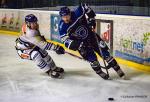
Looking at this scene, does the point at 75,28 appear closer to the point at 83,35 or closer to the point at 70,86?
the point at 83,35

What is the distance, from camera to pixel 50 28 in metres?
8.00

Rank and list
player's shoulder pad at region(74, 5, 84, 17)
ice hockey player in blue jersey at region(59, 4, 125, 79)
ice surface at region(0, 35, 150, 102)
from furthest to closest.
Answer: player's shoulder pad at region(74, 5, 84, 17)
ice hockey player in blue jersey at region(59, 4, 125, 79)
ice surface at region(0, 35, 150, 102)

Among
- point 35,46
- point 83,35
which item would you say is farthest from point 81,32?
point 35,46

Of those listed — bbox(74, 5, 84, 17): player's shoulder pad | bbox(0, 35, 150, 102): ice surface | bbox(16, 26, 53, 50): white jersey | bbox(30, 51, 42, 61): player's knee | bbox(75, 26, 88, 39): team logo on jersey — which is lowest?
bbox(0, 35, 150, 102): ice surface

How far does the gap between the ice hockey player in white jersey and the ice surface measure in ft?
0.54

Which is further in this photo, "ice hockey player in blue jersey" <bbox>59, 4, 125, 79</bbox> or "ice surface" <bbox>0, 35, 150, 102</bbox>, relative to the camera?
"ice hockey player in blue jersey" <bbox>59, 4, 125, 79</bbox>

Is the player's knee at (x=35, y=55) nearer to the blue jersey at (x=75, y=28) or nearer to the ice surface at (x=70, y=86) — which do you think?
the ice surface at (x=70, y=86)

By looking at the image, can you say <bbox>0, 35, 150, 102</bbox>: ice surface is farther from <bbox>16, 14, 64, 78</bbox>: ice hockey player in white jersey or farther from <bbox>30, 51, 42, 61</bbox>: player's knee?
<bbox>30, 51, 42, 61</bbox>: player's knee

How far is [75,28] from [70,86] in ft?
2.71

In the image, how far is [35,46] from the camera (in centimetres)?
502

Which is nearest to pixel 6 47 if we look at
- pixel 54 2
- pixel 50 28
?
pixel 50 28

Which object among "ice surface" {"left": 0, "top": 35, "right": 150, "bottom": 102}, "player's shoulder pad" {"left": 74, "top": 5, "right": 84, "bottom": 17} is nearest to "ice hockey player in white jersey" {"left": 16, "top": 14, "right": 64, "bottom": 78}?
"ice surface" {"left": 0, "top": 35, "right": 150, "bottom": 102}

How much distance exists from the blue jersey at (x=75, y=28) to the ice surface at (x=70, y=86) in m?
0.60

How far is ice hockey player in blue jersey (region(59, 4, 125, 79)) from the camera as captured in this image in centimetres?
473
